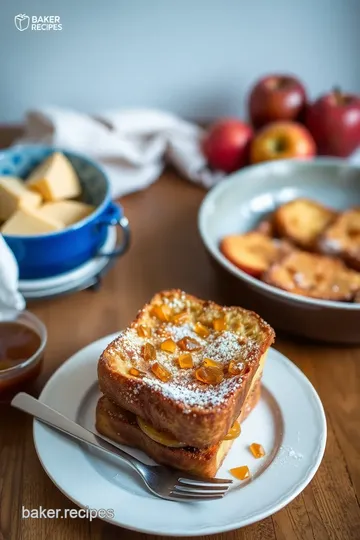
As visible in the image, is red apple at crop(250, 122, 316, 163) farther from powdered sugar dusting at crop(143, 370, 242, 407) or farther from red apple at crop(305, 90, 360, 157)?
powdered sugar dusting at crop(143, 370, 242, 407)

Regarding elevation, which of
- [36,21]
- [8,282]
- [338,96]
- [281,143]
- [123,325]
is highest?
[36,21]

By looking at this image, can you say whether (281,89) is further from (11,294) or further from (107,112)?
(11,294)

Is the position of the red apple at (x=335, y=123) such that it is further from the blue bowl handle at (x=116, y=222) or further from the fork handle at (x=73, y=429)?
the fork handle at (x=73, y=429)

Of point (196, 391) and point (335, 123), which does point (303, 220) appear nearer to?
point (335, 123)

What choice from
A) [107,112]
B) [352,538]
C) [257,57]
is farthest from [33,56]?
[352,538]

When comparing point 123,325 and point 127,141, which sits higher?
point 127,141

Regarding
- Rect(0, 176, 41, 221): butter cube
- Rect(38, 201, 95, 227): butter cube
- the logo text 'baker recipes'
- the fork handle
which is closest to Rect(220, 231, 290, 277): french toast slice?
Rect(38, 201, 95, 227): butter cube

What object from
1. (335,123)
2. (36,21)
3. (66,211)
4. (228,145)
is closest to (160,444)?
(66,211)
